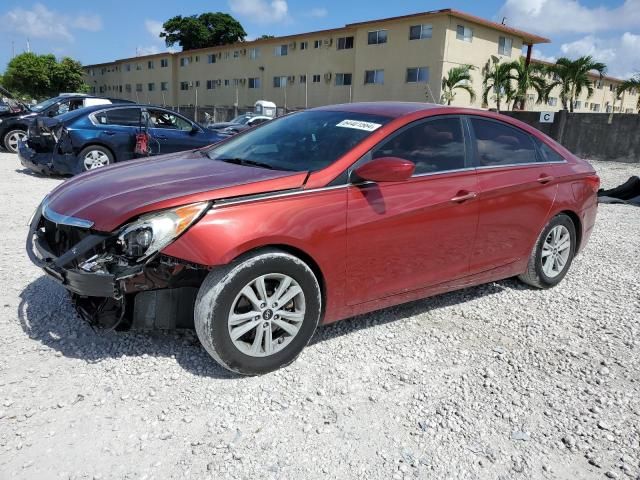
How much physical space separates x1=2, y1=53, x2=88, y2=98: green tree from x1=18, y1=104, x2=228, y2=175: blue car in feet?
202

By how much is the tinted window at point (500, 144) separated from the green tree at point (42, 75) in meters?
69.1

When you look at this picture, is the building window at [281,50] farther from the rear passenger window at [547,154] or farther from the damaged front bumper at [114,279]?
the damaged front bumper at [114,279]

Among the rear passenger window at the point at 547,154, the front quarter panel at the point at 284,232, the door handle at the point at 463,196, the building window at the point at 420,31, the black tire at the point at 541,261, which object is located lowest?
the black tire at the point at 541,261

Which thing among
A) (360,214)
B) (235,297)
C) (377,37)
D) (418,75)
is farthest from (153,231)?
(377,37)

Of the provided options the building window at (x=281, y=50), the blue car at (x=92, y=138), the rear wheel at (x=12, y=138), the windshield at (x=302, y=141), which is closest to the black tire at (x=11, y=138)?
the rear wheel at (x=12, y=138)

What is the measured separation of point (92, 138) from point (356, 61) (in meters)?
27.0

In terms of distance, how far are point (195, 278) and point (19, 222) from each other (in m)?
4.56

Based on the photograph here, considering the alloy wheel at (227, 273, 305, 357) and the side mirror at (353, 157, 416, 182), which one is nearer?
the alloy wheel at (227, 273, 305, 357)

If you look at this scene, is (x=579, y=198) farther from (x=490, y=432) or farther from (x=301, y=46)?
(x=301, y=46)

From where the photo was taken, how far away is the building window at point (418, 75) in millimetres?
29938

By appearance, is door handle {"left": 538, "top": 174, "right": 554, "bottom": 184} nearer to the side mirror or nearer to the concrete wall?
the side mirror

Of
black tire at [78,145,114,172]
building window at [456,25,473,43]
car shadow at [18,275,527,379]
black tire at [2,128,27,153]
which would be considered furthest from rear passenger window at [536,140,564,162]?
building window at [456,25,473,43]

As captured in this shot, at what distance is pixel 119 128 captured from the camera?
925 cm

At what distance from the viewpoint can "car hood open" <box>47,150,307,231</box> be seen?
2691 mm
